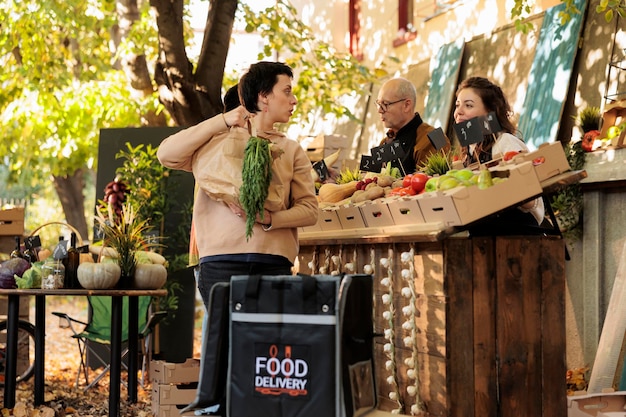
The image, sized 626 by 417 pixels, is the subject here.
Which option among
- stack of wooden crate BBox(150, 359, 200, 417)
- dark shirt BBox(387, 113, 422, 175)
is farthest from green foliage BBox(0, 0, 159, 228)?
stack of wooden crate BBox(150, 359, 200, 417)

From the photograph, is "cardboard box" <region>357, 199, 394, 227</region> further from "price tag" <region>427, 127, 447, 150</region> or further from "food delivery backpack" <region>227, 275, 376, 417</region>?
"food delivery backpack" <region>227, 275, 376, 417</region>

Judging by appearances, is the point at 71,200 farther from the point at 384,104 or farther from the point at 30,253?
the point at 384,104

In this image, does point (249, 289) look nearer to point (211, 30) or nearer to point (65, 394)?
point (65, 394)

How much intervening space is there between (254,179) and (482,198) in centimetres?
92

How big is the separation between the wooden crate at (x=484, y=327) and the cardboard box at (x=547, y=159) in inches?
11.8

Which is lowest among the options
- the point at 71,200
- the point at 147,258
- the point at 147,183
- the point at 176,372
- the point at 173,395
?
the point at 173,395

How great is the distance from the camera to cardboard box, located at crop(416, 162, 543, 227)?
12.5ft

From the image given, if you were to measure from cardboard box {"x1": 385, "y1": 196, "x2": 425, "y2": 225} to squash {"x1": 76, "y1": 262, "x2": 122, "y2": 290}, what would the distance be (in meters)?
2.31

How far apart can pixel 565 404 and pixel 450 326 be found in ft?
2.34

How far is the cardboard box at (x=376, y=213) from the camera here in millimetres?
4332

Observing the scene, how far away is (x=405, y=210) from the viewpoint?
13.7ft

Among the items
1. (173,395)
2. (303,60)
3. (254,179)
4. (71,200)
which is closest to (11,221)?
(173,395)

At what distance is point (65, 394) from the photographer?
730 cm

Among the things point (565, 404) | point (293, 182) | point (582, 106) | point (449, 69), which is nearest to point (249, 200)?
point (293, 182)
